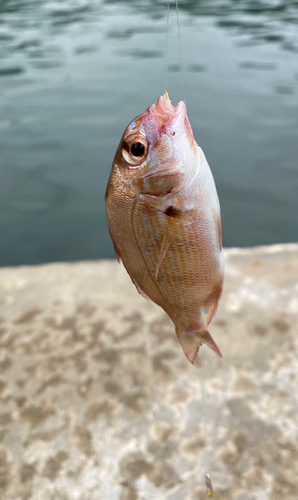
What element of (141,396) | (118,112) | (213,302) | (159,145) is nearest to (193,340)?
(213,302)

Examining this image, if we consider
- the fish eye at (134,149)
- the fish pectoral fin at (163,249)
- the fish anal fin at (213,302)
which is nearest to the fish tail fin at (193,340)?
the fish anal fin at (213,302)

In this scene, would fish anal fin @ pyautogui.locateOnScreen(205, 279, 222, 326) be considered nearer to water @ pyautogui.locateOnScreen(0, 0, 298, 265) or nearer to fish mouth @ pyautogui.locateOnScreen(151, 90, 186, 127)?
fish mouth @ pyautogui.locateOnScreen(151, 90, 186, 127)

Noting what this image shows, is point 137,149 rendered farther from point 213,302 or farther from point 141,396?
point 141,396

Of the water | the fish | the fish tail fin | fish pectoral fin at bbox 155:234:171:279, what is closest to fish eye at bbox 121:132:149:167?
the fish

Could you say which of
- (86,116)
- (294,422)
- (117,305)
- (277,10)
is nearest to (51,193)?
(86,116)

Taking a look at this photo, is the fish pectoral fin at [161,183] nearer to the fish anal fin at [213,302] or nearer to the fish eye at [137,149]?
the fish eye at [137,149]
